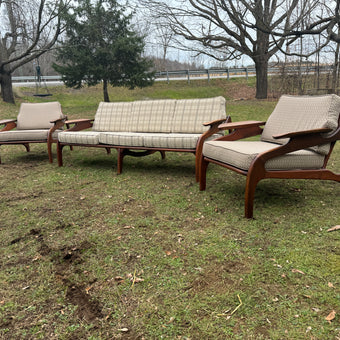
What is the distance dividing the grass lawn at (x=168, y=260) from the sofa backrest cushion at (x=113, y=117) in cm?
133

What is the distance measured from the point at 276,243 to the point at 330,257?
346 mm

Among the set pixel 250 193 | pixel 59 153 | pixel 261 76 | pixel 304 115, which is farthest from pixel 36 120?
pixel 261 76

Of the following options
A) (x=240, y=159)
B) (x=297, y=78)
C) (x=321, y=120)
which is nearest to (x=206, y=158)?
(x=240, y=159)

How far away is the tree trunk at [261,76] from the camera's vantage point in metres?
12.3

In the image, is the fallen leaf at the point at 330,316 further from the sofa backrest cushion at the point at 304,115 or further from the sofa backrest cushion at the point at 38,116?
A: the sofa backrest cushion at the point at 38,116

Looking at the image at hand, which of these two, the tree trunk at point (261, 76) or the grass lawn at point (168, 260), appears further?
the tree trunk at point (261, 76)

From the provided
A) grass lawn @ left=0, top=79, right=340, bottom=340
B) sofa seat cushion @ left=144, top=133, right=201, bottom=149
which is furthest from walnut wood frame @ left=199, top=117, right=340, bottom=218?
sofa seat cushion @ left=144, top=133, right=201, bottom=149

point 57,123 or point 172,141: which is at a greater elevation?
point 57,123

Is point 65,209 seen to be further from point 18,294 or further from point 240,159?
point 240,159

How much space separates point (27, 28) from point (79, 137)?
9471 millimetres

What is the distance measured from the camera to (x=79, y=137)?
13.7 feet

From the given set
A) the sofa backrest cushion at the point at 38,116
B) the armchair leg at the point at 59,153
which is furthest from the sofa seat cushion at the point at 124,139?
the sofa backrest cushion at the point at 38,116

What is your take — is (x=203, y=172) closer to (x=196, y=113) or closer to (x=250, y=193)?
(x=250, y=193)

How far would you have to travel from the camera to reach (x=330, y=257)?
192 centimetres
